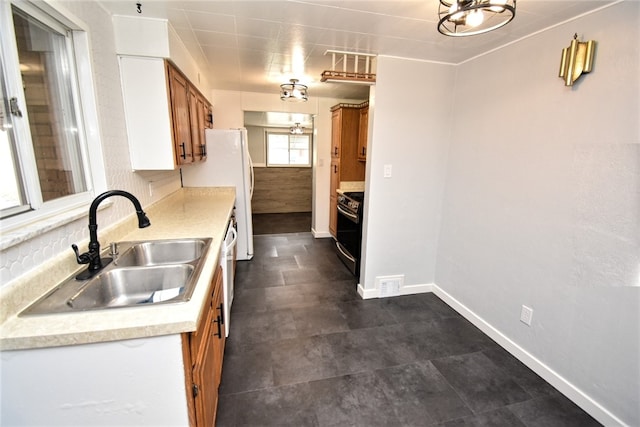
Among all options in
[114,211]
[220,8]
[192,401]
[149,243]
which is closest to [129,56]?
[220,8]

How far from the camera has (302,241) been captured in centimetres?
481

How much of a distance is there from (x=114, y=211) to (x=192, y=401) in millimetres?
1302

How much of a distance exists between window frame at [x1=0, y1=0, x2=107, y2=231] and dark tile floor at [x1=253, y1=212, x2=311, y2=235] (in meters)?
3.74

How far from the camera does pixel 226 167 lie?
12.1 feet

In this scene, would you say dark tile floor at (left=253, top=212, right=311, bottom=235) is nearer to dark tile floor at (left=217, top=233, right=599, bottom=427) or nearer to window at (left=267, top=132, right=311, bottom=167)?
window at (left=267, top=132, right=311, bottom=167)

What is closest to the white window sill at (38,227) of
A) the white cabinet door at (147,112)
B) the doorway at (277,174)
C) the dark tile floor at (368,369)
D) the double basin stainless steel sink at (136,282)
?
the double basin stainless steel sink at (136,282)

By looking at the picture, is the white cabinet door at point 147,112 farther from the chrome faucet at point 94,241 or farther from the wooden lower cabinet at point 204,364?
the wooden lower cabinet at point 204,364

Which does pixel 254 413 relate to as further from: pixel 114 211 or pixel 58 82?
pixel 58 82

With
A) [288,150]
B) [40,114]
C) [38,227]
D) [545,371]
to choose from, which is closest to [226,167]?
[40,114]

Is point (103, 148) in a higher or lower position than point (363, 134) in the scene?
lower

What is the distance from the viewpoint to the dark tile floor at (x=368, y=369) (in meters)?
1.65

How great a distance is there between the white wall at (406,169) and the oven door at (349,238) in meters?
0.37

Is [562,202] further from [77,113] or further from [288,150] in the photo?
[288,150]

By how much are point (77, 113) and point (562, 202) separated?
2.93m
